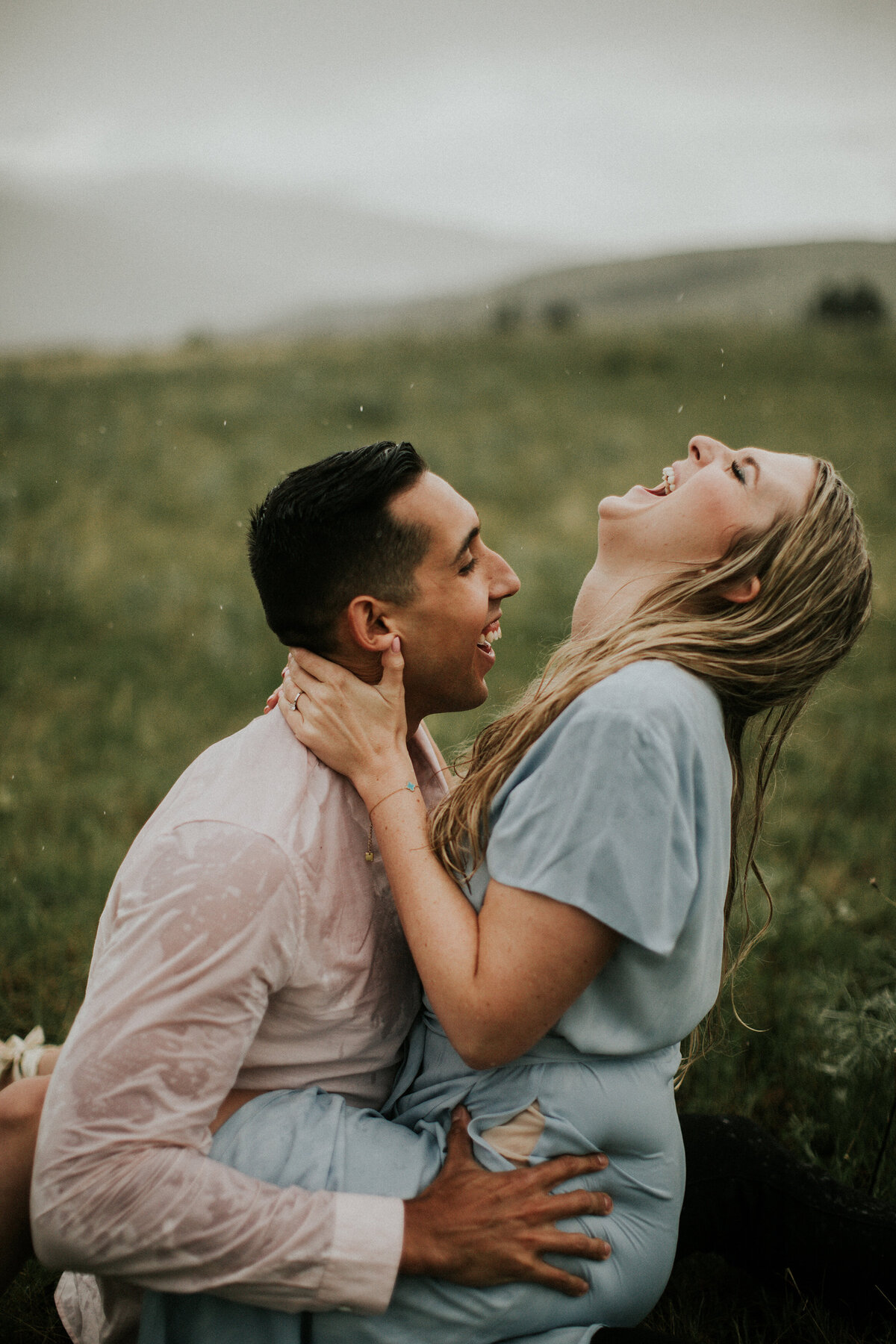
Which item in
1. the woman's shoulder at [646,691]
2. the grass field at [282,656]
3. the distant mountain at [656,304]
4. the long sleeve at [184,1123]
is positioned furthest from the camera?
the distant mountain at [656,304]

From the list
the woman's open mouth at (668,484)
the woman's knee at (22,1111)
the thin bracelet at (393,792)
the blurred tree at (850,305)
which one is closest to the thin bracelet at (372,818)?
the thin bracelet at (393,792)

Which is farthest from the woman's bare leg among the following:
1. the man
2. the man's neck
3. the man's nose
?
the man's nose

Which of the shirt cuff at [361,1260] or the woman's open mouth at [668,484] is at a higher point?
the woman's open mouth at [668,484]

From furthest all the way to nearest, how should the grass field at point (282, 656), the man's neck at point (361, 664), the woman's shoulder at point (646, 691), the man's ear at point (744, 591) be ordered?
the grass field at point (282, 656)
the man's neck at point (361, 664)
the man's ear at point (744, 591)
the woman's shoulder at point (646, 691)

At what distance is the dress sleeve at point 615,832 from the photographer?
1.73 metres

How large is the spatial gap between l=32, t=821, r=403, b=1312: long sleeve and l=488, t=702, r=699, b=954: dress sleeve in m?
0.52

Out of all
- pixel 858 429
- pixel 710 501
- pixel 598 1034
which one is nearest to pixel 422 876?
pixel 598 1034

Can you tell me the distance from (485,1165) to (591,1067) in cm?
29

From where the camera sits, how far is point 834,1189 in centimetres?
253

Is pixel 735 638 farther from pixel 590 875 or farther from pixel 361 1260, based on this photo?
pixel 361 1260

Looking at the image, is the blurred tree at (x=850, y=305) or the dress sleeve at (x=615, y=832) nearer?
the dress sleeve at (x=615, y=832)

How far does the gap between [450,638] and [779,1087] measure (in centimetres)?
234

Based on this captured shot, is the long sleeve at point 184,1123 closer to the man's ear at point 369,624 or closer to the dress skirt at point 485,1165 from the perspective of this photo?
the dress skirt at point 485,1165

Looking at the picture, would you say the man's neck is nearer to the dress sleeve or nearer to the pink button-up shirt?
the pink button-up shirt
